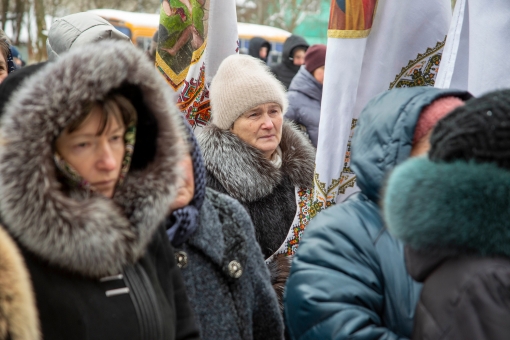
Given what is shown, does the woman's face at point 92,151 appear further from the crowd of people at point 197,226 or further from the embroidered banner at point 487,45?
the embroidered banner at point 487,45

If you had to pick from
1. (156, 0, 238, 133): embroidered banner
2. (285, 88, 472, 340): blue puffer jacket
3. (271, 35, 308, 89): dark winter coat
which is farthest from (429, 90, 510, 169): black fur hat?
(271, 35, 308, 89): dark winter coat

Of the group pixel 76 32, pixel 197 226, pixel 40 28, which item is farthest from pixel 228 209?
pixel 40 28

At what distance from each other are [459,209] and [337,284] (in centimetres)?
49

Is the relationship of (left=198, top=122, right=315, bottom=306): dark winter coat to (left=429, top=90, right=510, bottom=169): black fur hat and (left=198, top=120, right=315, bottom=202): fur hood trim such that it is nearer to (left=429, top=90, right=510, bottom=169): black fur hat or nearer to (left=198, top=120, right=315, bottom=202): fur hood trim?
(left=198, top=120, right=315, bottom=202): fur hood trim

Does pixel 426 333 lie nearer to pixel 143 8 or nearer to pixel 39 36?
pixel 39 36

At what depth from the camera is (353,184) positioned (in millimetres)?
2764

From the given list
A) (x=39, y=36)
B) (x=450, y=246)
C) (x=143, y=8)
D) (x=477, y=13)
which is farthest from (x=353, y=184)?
(x=143, y=8)

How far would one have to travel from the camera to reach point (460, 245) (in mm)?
1354

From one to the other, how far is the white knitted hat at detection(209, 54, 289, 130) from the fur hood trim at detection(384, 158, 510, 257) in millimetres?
2028

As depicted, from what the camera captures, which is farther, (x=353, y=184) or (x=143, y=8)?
(x=143, y=8)

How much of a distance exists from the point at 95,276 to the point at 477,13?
1.64 meters

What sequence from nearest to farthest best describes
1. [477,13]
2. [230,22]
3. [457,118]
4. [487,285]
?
1. [487,285]
2. [457,118]
3. [477,13]
4. [230,22]

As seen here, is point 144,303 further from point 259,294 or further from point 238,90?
point 238,90

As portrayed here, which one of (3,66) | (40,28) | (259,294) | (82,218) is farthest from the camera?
(40,28)
